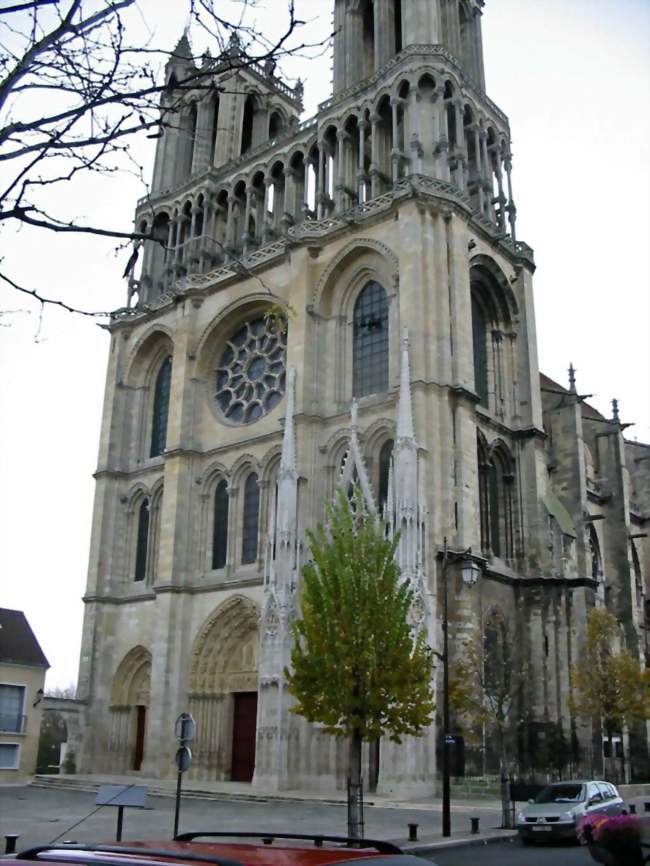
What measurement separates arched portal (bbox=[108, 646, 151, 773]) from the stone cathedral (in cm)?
11

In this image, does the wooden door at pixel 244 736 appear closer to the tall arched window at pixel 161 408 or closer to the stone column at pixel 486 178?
the tall arched window at pixel 161 408

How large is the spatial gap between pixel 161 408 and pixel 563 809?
89.1ft

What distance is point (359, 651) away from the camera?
55.0 ft

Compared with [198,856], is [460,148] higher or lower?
higher

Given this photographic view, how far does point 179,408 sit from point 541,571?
15.5 m

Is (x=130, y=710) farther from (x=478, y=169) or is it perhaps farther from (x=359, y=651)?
(x=478, y=169)

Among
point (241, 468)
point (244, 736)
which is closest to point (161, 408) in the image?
point (241, 468)

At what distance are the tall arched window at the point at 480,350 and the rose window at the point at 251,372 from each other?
7.20 meters

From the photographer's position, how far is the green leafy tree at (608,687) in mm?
27547

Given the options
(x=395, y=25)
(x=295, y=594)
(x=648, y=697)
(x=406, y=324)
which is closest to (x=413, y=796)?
(x=295, y=594)

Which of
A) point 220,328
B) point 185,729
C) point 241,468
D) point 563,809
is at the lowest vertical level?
point 563,809

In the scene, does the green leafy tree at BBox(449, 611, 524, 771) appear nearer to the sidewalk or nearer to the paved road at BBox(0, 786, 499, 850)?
the sidewalk

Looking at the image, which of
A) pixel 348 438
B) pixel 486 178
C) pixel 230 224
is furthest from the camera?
pixel 230 224

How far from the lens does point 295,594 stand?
89.8 feet
